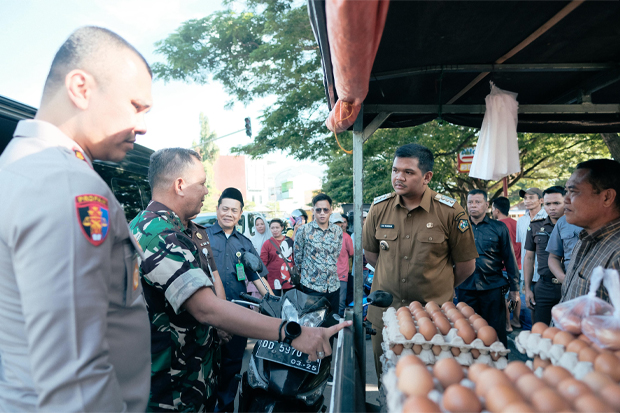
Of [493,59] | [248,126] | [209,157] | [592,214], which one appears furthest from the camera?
[209,157]

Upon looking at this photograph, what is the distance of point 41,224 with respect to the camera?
0.90 m

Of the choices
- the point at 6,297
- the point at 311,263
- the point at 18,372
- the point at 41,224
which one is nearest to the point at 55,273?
the point at 41,224

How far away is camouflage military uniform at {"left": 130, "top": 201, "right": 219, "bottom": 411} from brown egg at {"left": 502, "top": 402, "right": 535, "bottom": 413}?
134 cm

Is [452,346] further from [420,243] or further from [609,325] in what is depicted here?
[420,243]

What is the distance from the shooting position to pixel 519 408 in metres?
0.96

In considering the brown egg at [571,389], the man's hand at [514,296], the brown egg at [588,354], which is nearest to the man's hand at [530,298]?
the man's hand at [514,296]

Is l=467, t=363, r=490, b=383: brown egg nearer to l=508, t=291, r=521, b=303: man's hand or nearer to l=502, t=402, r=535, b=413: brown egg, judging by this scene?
l=502, t=402, r=535, b=413: brown egg

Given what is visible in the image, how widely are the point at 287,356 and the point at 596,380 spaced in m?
1.73

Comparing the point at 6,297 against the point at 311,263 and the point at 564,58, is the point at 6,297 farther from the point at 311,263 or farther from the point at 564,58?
the point at 311,263

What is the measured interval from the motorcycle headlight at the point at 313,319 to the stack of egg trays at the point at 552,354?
1277 mm

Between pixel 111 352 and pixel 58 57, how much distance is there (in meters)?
1.06

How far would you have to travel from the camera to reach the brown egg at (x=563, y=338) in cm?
142

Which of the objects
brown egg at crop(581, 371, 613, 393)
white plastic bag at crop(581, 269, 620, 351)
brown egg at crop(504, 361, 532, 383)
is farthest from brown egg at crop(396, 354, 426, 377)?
white plastic bag at crop(581, 269, 620, 351)

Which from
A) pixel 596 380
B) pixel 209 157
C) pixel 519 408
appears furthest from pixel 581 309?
pixel 209 157
